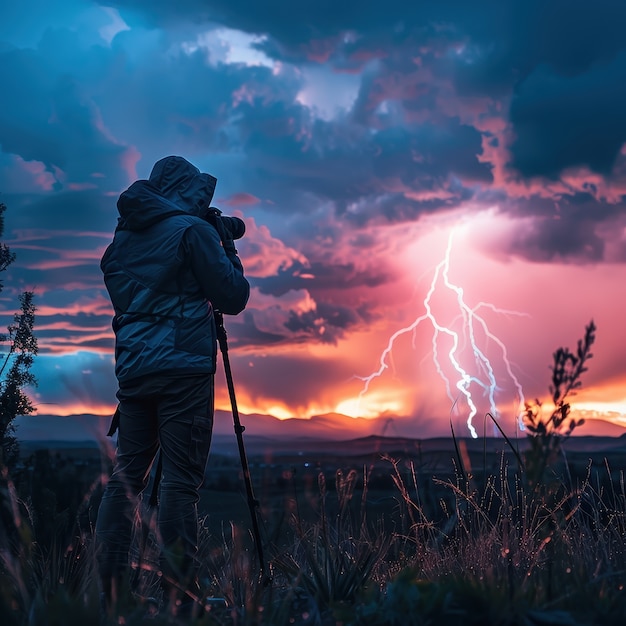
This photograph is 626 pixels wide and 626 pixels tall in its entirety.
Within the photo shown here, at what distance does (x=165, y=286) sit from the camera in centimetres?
418

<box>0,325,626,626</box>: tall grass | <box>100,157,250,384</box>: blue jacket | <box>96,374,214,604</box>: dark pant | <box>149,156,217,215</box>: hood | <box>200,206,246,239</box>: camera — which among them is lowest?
<box>0,325,626,626</box>: tall grass

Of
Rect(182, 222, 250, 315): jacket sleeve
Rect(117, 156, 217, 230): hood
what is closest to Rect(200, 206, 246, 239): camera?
Rect(117, 156, 217, 230): hood

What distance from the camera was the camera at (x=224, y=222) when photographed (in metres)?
4.68

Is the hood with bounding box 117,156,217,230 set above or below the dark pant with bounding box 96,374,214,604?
above

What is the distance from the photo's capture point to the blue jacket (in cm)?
409

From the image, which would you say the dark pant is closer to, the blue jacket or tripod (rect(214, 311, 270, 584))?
the blue jacket

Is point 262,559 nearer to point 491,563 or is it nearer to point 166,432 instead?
point 166,432

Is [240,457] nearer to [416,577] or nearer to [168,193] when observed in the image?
[416,577]

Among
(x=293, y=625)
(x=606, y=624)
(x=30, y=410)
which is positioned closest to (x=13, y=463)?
(x=30, y=410)

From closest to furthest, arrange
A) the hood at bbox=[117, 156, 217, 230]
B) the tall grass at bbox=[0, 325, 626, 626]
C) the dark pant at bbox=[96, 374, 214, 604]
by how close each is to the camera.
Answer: the tall grass at bbox=[0, 325, 626, 626] → the dark pant at bbox=[96, 374, 214, 604] → the hood at bbox=[117, 156, 217, 230]

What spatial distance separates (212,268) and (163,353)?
0.52 metres

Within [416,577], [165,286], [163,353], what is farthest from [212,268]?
[416,577]

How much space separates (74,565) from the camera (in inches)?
191

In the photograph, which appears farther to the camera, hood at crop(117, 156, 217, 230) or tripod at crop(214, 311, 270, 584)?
tripod at crop(214, 311, 270, 584)
